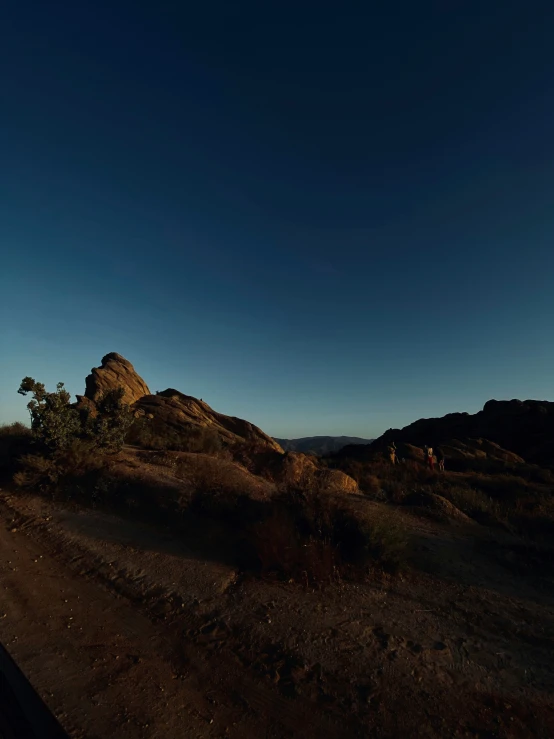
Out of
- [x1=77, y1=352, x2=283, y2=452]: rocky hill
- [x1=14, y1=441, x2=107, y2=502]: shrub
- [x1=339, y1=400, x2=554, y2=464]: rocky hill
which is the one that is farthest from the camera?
[x1=339, y1=400, x2=554, y2=464]: rocky hill

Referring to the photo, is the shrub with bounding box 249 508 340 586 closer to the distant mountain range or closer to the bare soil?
the bare soil

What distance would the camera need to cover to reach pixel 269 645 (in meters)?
5.08

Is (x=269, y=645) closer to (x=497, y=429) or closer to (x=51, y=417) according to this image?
(x=51, y=417)

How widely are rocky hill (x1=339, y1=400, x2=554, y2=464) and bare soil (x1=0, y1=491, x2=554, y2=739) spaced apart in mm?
34803

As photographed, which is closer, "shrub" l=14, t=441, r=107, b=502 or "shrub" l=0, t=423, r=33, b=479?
"shrub" l=14, t=441, r=107, b=502

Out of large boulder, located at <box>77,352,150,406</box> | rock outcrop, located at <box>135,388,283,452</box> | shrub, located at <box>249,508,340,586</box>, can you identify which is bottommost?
shrub, located at <box>249,508,340,586</box>

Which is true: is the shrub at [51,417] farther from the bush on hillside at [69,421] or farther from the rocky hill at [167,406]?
the rocky hill at [167,406]

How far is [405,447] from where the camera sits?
1305 inches

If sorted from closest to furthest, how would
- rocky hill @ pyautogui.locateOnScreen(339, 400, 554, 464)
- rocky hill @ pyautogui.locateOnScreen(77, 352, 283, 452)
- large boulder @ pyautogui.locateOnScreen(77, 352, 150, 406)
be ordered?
rocky hill @ pyautogui.locateOnScreen(77, 352, 283, 452) → large boulder @ pyautogui.locateOnScreen(77, 352, 150, 406) → rocky hill @ pyautogui.locateOnScreen(339, 400, 554, 464)

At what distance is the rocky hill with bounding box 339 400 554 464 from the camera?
4412 cm

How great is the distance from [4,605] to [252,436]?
2393 cm

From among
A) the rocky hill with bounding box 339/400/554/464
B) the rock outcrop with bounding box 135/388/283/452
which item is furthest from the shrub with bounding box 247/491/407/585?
the rocky hill with bounding box 339/400/554/464

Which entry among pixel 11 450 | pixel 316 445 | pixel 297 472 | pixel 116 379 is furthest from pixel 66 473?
pixel 316 445

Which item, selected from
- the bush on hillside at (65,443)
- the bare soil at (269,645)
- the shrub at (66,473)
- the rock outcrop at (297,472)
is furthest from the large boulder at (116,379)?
the bare soil at (269,645)
